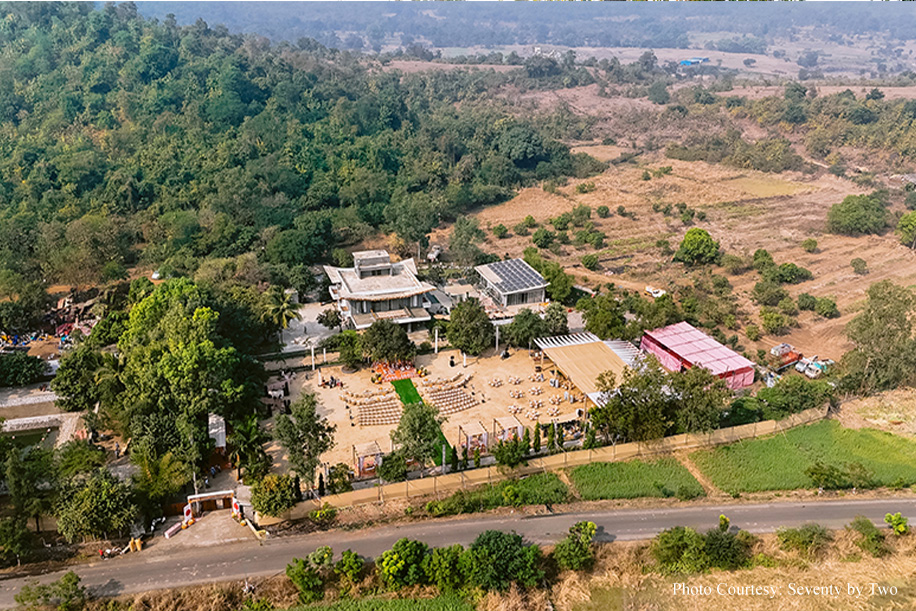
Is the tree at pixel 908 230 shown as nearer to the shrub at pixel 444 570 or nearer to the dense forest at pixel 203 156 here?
the dense forest at pixel 203 156

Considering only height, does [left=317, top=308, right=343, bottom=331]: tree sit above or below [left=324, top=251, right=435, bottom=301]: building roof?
below

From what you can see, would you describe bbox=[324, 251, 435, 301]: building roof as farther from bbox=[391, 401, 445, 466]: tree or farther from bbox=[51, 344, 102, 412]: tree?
bbox=[391, 401, 445, 466]: tree

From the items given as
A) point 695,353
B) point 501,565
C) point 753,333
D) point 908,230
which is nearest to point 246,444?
point 501,565

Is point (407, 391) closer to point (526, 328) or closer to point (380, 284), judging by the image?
point (526, 328)

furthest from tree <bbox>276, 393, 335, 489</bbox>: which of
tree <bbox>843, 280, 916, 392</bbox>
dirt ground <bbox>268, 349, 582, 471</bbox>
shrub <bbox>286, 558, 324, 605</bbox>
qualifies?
tree <bbox>843, 280, 916, 392</bbox>

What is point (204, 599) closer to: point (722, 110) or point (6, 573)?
point (6, 573)
